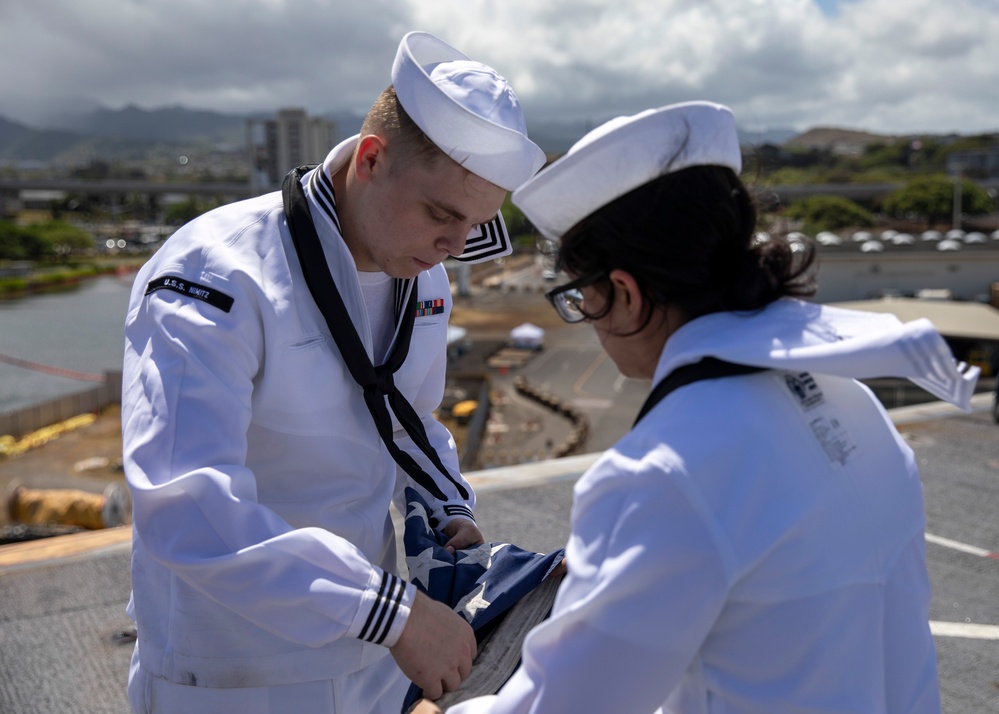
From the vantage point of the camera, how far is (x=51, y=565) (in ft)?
13.5

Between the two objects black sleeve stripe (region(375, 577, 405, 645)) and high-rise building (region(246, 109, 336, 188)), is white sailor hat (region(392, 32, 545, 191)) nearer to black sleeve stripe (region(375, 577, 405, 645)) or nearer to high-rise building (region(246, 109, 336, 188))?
black sleeve stripe (region(375, 577, 405, 645))

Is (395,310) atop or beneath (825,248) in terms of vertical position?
atop

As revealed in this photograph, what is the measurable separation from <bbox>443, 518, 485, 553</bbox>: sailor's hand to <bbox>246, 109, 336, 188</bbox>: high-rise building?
8372 centimetres

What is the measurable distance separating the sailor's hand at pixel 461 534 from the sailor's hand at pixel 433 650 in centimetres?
33

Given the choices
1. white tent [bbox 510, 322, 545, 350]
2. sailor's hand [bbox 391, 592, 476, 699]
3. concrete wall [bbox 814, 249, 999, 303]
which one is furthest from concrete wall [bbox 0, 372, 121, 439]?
sailor's hand [bbox 391, 592, 476, 699]

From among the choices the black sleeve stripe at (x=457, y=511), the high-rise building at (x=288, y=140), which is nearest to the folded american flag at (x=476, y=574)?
the black sleeve stripe at (x=457, y=511)

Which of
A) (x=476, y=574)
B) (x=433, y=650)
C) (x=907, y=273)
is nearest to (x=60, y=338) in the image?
(x=907, y=273)

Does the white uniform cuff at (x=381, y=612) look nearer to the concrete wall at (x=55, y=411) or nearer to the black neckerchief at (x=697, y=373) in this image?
the black neckerchief at (x=697, y=373)

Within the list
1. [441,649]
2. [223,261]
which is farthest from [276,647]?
[223,261]

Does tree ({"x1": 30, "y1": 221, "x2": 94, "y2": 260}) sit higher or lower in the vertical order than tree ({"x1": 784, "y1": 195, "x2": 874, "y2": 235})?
lower

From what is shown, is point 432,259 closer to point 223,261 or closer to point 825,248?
point 223,261

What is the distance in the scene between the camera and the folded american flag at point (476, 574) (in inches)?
66.2

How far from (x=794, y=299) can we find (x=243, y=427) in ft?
3.10

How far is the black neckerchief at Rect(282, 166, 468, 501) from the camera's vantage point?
178cm
